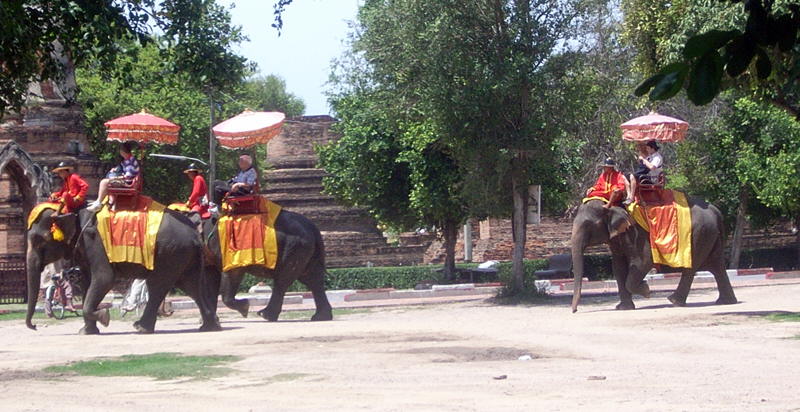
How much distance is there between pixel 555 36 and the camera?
22.5m

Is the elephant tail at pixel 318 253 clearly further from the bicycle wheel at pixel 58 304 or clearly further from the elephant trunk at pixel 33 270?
the bicycle wheel at pixel 58 304

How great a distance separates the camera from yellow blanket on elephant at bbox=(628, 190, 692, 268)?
61.7ft

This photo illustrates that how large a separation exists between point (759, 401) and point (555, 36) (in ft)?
48.3

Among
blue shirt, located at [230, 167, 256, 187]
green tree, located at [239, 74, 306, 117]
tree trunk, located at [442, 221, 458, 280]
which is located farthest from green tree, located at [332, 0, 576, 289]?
green tree, located at [239, 74, 306, 117]

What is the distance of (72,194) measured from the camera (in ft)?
53.5

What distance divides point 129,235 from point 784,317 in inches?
343

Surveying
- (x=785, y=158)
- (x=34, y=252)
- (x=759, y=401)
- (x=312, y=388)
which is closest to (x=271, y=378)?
(x=312, y=388)

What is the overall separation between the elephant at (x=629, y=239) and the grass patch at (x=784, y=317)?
2.52m

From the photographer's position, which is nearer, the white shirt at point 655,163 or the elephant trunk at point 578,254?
the white shirt at point 655,163

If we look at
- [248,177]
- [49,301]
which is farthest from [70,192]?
[49,301]

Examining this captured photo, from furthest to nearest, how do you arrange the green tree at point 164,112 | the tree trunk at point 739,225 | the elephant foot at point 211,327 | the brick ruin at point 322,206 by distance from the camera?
the brick ruin at point 322,206, the green tree at point 164,112, the tree trunk at point 739,225, the elephant foot at point 211,327

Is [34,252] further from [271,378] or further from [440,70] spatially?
[440,70]

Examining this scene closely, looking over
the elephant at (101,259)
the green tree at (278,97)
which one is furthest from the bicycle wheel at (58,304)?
the green tree at (278,97)

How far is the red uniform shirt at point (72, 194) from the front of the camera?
16250 mm
